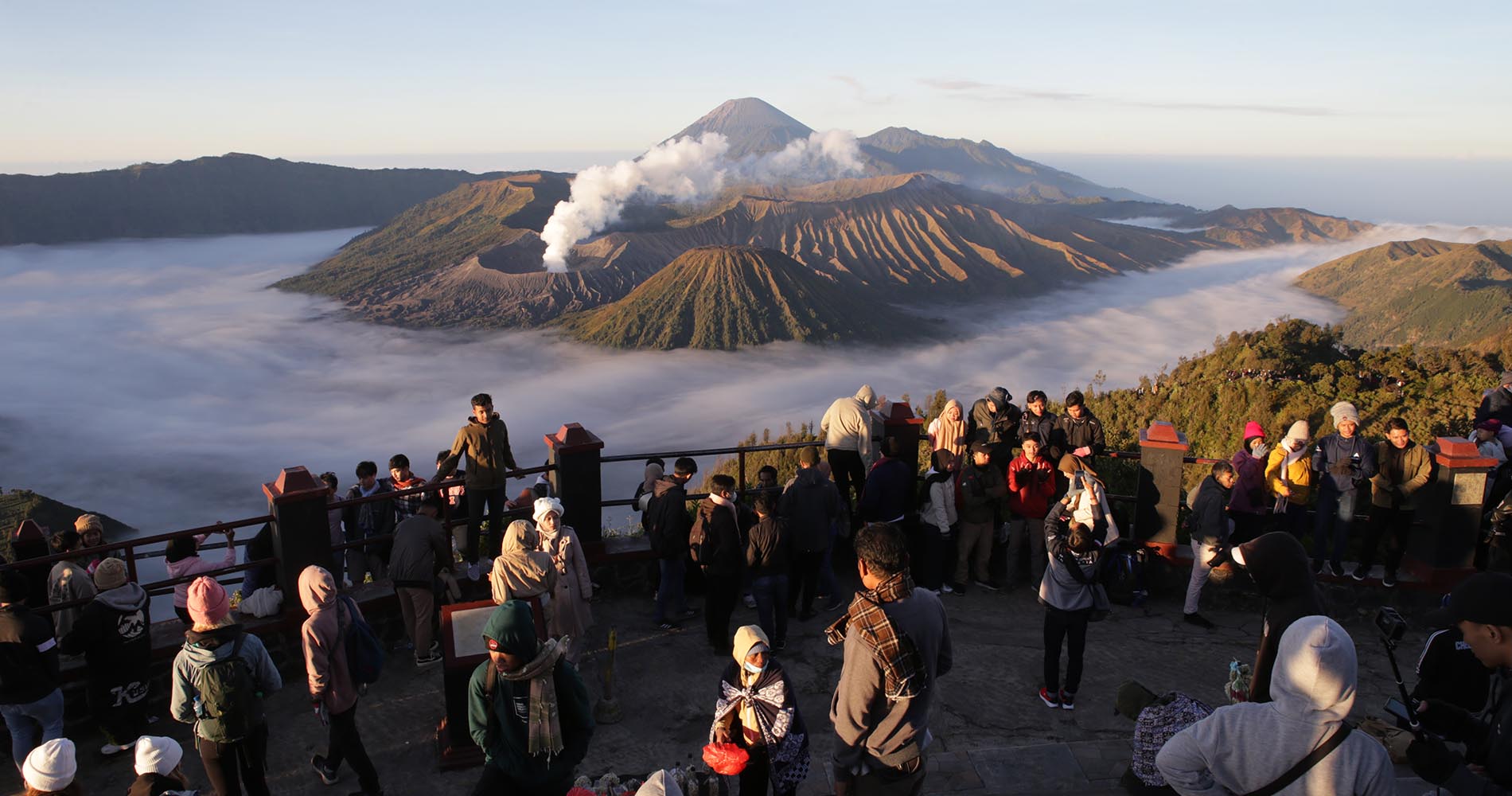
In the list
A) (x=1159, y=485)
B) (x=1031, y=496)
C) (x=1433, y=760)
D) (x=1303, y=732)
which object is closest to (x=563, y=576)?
(x=1031, y=496)

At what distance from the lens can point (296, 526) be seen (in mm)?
6027

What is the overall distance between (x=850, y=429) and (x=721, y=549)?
1.95 m

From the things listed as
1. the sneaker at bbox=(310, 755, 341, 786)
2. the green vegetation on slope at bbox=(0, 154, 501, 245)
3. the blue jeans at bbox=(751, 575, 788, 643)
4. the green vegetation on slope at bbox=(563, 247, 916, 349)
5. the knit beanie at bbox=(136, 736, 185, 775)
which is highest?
the green vegetation on slope at bbox=(0, 154, 501, 245)

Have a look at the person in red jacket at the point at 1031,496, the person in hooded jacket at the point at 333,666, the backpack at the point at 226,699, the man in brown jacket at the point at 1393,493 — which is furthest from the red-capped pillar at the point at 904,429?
the backpack at the point at 226,699

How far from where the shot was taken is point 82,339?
121625mm

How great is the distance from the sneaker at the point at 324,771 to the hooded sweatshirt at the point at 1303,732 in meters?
4.17

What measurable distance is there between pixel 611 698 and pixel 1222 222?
217m

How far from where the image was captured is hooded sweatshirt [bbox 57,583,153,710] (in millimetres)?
4934

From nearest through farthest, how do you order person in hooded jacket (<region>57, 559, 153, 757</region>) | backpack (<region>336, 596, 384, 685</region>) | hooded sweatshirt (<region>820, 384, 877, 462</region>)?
1. backpack (<region>336, 596, 384, 685</region>)
2. person in hooded jacket (<region>57, 559, 153, 757</region>)
3. hooded sweatshirt (<region>820, 384, 877, 462</region>)

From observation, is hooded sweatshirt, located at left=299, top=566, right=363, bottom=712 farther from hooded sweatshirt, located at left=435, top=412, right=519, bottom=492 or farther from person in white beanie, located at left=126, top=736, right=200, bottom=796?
hooded sweatshirt, located at left=435, top=412, right=519, bottom=492

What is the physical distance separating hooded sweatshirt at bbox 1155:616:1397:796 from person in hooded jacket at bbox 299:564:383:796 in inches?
147

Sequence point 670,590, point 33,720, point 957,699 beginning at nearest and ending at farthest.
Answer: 1. point 33,720
2. point 957,699
3. point 670,590

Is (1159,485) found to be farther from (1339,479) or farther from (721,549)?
(721,549)

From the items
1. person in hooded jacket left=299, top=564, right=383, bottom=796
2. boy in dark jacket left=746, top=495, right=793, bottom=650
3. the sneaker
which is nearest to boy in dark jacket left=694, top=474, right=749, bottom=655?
boy in dark jacket left=746, top=495, right=793, bottom=650
